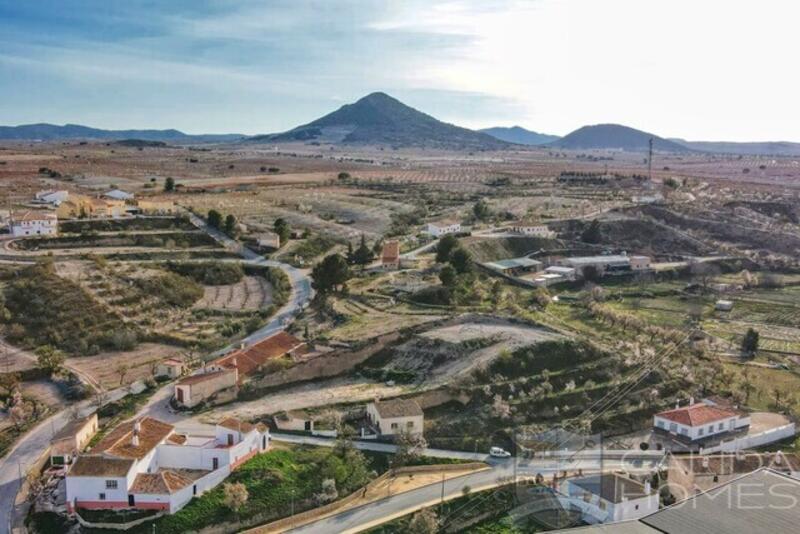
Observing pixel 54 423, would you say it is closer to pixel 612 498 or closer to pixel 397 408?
pixel 397 408

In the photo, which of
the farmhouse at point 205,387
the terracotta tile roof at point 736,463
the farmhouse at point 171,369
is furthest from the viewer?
the farmhouse at point 171,369

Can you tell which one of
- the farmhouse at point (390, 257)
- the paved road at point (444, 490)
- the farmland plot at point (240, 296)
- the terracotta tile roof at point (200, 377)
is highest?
the farmhouse at point (390, 257)

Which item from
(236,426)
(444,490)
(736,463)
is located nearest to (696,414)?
(736,463)

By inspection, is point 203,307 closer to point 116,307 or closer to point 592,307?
point 116,307

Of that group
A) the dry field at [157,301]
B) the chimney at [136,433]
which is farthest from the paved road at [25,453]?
the dry field at [157,301]

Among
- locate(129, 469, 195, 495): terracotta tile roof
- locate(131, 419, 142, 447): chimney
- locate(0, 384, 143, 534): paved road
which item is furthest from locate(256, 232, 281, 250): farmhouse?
locate(129, 469, 195, 495): terracotta tile roof

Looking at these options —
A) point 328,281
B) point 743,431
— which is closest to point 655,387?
point 743,431

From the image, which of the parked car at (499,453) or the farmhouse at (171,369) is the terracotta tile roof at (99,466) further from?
the parked car at (499,453)
